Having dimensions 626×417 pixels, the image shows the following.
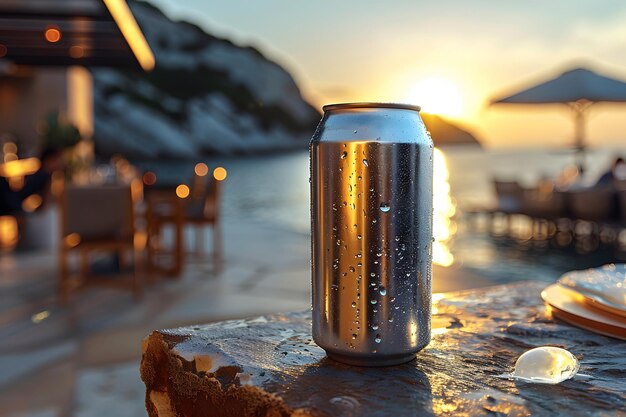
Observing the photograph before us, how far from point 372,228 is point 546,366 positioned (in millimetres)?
304

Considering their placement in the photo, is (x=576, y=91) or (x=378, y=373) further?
(x=576, y=91)

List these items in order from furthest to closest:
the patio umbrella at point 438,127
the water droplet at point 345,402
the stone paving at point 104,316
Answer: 1. the stone paving at point 104,316
2. the patio umbrella at point 438,127
3. the water droplet at point 345,402

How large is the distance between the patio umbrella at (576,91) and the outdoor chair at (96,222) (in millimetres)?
7329

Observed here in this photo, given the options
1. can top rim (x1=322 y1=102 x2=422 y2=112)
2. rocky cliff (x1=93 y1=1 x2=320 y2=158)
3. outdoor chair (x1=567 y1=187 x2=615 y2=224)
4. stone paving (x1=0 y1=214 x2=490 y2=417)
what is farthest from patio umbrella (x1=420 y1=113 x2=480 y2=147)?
rocky cliff (x1=93 y1=1 x2=320 y2=158)

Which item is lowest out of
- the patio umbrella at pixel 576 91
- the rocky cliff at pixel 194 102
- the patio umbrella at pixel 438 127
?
the patio umbrella at pixel 438 127

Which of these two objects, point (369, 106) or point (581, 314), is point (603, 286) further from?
point (369, 106)

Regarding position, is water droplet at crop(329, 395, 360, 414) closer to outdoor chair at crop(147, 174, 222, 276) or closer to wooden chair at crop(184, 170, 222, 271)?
outdoor chair at crop(147, 174, 222, 276)

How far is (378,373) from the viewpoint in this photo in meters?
0.79

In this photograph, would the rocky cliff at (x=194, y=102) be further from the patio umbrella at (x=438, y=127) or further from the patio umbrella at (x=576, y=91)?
the patio umbrella at (x=438, y=127)

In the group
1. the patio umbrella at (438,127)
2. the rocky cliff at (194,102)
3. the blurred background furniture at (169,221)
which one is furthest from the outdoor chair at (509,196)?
the rocky cliff at (194,102)

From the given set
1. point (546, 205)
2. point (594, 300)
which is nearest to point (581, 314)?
point (594, 300)

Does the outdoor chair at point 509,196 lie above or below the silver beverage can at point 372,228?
below

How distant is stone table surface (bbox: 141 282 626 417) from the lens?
70cm

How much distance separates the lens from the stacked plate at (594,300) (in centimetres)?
93
